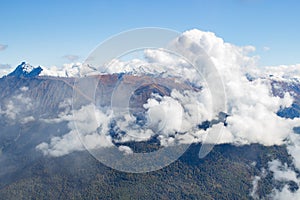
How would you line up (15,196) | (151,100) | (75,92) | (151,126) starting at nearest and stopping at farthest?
(75,92) < (151,126) < (151,100) < (15,196)

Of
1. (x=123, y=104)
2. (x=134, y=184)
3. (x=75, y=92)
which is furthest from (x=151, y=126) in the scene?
(x=134, y=184)

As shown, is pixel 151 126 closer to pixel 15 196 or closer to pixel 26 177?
pixel 15 196

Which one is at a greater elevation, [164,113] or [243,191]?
[164,113]

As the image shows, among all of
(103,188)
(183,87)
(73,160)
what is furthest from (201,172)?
(183,87)

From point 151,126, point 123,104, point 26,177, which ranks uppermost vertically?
point 123,104

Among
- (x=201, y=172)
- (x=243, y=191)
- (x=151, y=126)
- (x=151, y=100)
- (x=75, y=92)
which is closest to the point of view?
(x=75, y=92)

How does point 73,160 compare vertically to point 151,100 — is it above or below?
below

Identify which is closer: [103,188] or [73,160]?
[103,188]

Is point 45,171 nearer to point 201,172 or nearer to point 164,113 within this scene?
point 201,172

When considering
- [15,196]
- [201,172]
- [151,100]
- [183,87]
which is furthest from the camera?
[201,172]
